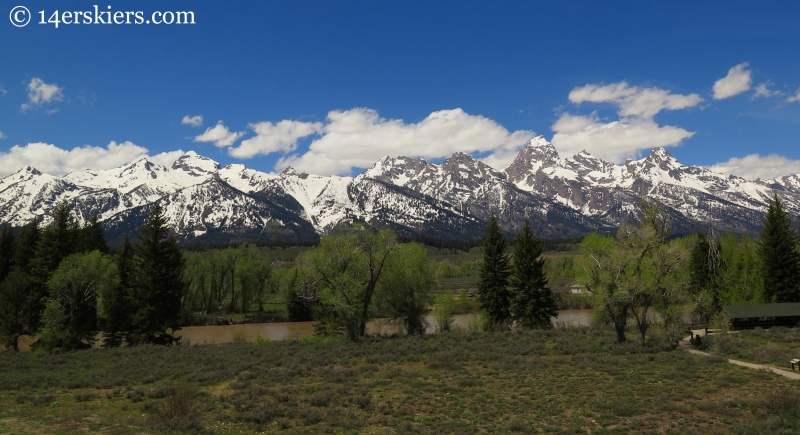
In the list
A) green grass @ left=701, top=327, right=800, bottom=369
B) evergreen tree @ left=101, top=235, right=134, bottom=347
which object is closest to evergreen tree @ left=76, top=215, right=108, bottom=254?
evergreen tree @ left=101, top=235, right=134, bottom=347

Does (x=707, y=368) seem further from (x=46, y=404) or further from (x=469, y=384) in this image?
(x=46, y=404)

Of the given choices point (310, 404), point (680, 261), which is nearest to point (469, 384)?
point (310, 404)

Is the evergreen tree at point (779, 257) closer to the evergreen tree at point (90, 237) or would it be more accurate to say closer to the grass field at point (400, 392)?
the grass field at point (400, 392)

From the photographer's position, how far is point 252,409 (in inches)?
853

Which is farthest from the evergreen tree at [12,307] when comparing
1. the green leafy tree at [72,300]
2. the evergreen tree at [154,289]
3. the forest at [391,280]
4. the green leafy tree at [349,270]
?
the green leafy tree at [349,270]

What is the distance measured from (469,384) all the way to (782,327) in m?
38.9

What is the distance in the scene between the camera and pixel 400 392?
83.0 feet

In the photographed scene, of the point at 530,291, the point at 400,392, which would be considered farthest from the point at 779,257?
the point at 400,392

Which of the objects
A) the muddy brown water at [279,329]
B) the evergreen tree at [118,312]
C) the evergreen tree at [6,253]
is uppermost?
the evergreen tree at [6,253]

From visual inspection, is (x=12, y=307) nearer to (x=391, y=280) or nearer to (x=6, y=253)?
(x=6, y=253)

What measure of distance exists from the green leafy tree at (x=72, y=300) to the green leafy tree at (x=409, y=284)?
2973 cm

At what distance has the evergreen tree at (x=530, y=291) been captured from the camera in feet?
180

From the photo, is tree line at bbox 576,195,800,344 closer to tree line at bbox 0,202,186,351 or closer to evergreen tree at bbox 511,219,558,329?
evergreen tree at bbox 511,219,558,329

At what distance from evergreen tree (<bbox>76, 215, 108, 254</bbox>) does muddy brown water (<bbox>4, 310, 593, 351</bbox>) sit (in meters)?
14.4
